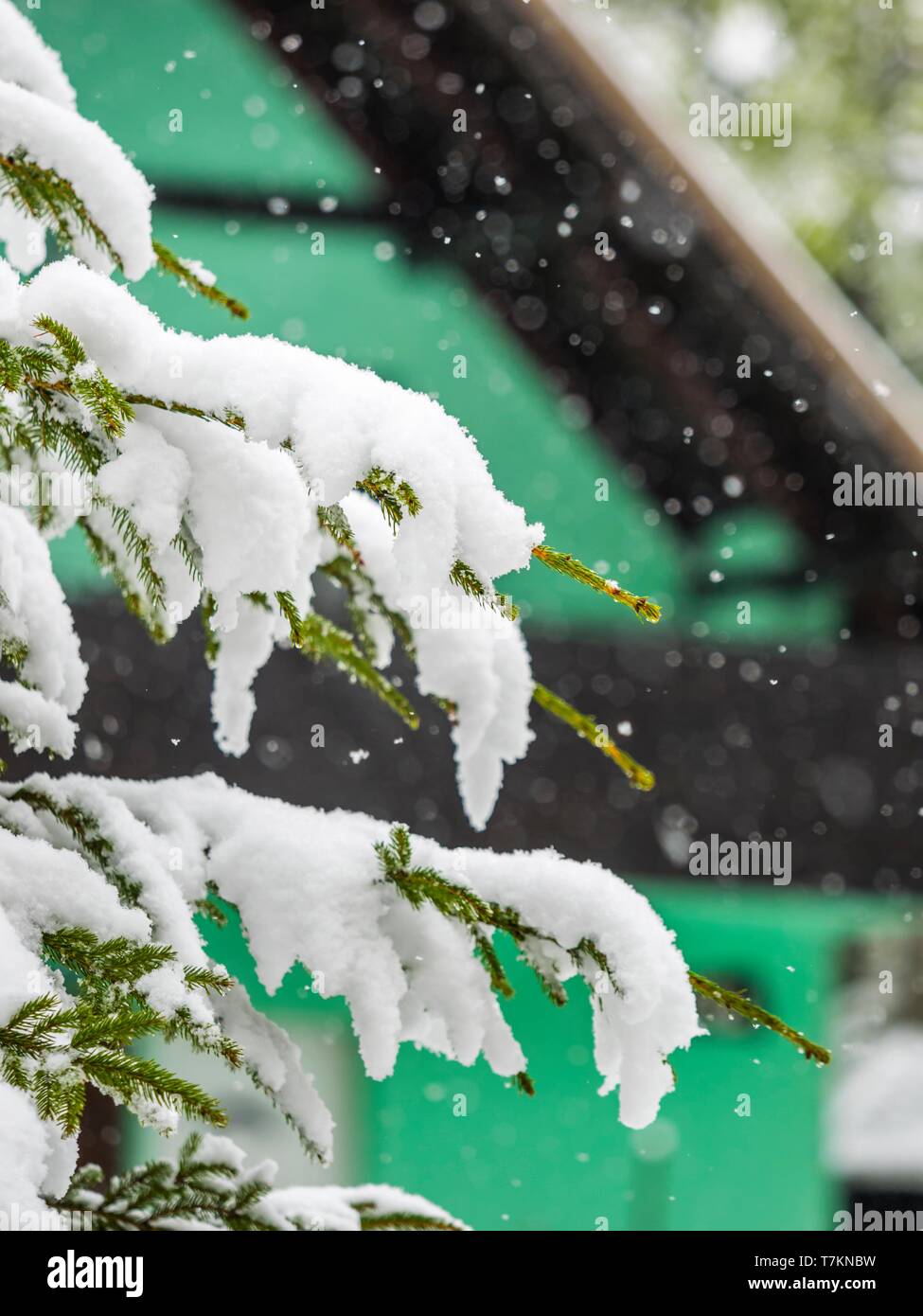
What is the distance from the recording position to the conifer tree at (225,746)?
3.28ft

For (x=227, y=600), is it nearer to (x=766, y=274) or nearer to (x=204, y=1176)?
(x=204, y=1176)

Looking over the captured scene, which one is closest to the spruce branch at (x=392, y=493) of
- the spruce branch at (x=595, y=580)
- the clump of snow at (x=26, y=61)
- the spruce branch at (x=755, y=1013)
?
the spruce branch at (x=595, y=580)

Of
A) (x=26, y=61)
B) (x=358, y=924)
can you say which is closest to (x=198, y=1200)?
(x=358, y=924)

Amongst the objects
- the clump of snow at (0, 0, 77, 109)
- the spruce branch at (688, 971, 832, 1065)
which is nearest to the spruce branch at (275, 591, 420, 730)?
the spruce branch at (688, 971, 832, 1065)

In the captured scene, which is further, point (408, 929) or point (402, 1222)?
point (402, 1222)

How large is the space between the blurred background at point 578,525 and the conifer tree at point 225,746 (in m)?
1.47

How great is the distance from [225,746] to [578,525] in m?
3.91

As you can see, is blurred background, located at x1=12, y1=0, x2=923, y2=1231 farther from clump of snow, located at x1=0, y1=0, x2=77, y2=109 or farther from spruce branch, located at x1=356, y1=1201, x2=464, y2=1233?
clump of snow, located at x1=0, y1=0, x2=77, y2=109

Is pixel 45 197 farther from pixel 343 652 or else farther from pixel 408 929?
pixel 408 929

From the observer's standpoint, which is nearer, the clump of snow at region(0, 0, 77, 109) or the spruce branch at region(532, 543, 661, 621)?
the spruce branch at region(532, 543, 661, 621)

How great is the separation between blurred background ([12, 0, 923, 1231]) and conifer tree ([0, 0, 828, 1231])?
1465 millimetres

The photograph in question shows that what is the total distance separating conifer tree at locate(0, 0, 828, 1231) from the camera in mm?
1001

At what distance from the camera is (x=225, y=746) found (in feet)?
5.29
